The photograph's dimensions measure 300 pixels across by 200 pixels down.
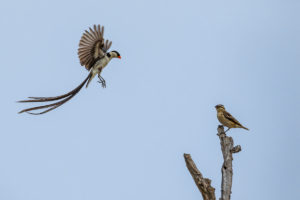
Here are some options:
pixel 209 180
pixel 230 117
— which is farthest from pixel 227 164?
Answer: pixel 230 117

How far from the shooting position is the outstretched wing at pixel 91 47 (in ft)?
28.7

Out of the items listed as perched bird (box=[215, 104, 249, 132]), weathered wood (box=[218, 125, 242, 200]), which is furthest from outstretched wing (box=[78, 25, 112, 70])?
weathered wood (box=[218, 125, 242, 200])

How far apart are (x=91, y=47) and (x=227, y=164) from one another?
13.6 ft

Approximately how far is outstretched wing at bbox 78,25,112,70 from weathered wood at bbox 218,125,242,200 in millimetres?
3543

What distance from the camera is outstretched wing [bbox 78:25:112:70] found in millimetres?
8734

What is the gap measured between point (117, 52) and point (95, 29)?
0.73 m

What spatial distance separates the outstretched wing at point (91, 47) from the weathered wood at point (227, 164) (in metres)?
3.54

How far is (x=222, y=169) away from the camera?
17.6 feet

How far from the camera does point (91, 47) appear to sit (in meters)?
8.90

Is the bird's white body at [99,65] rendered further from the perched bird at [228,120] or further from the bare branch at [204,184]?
the bare branch at [204,184]

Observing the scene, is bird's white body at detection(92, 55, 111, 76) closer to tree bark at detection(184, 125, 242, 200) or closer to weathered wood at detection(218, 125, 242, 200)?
weathered wood at detection(218, 125, 242, 200)

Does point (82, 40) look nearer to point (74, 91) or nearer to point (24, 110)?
point (74, 91)

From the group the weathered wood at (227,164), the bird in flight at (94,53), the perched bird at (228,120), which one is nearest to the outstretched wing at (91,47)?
the bird in flight at (94,53)

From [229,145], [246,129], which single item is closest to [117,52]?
[246,129]
